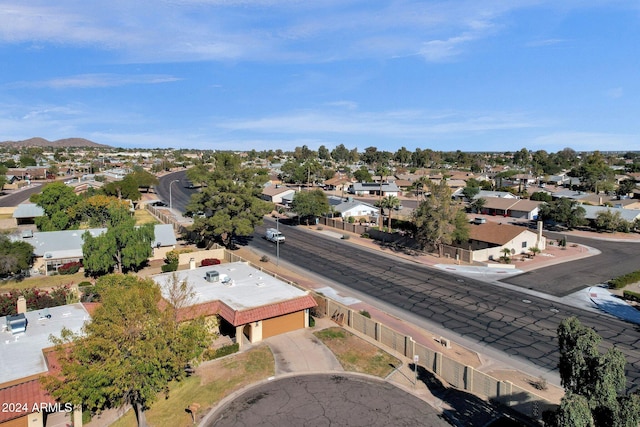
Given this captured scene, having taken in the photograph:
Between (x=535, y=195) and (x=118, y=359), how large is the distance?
11038 cm

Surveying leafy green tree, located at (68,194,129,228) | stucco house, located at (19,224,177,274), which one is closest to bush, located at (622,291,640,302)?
stucco house, located at (19,224,177,274)

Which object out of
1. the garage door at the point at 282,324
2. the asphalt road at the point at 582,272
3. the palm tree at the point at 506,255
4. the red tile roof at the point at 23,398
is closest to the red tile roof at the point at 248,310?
the garage door at the point at 282,324

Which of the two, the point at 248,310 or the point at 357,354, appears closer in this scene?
the point at 357,354

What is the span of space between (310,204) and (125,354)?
57.1m

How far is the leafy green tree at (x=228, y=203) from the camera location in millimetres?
55062

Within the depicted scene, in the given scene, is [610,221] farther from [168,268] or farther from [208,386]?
[208,386]

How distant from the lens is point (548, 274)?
48844 mm

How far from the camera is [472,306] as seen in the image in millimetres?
37938

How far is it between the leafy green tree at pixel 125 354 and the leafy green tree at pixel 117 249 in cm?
2616

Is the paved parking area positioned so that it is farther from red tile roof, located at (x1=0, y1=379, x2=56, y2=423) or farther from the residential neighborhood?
red tile roof, located at (x1=0, y1=379, x2=56, y2=423)

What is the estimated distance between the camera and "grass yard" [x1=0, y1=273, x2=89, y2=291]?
4278 cm

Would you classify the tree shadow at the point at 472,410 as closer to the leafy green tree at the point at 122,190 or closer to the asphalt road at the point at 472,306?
the asphalt road at the point at 472,306

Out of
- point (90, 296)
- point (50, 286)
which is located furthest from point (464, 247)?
point (50, 286)

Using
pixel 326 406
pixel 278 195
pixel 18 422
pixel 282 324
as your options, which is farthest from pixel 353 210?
pixel 18 422
